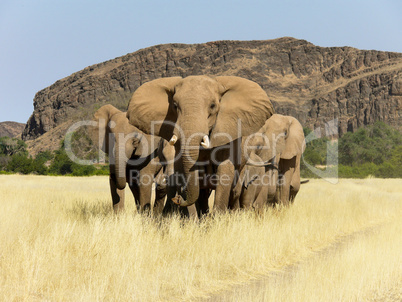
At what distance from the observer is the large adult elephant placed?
21.2 ft

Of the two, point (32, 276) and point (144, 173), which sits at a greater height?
point (144, 173)

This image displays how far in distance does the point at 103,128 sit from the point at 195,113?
3.86m

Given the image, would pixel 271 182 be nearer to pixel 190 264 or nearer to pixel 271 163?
pixel 271 163

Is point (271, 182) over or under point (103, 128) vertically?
under

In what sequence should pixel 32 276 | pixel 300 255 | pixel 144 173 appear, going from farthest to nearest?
pixel 144 173, pixel 300 255, pixel 32 276

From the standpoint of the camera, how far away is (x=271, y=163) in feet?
35.1

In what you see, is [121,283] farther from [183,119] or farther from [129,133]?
[129,133]

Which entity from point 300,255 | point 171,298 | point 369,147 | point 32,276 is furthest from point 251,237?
point 369,147

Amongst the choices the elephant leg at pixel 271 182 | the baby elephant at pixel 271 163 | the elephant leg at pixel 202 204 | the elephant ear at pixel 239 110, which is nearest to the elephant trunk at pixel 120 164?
the elephant leg at pixel 202 204

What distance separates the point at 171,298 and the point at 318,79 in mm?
204758

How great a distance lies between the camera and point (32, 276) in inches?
176

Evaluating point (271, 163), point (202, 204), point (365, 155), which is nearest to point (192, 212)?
point (202, 204)

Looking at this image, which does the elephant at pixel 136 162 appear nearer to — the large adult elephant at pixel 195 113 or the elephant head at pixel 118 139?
the elephant head at pixel 118 139

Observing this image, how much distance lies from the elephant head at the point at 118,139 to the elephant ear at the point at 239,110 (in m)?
2.12
